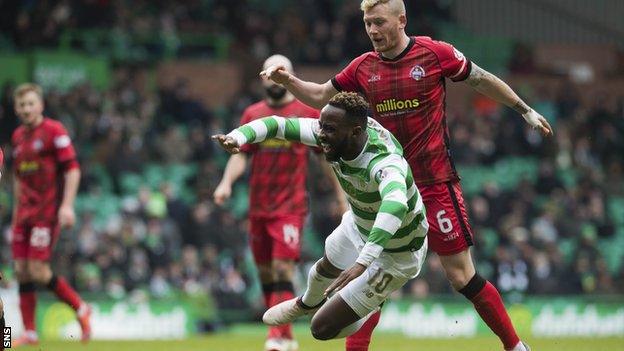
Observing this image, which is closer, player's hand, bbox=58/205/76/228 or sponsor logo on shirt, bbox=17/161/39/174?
player's hand, bbox=58/205/76/228

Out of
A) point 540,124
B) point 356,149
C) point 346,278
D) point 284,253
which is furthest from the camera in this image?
point 284,253

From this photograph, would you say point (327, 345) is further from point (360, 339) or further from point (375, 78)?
point (375, 78)

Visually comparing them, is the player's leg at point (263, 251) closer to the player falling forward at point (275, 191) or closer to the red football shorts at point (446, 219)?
the player falling forward at point (275, 191)

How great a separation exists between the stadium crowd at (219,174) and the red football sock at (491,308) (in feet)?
32.3

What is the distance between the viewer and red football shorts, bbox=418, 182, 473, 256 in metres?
9.44

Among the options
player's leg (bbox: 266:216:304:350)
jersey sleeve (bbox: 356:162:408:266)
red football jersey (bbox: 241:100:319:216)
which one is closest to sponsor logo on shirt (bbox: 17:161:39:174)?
red football jersey (bbox: 241:100:319:216)

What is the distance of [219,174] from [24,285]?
366 inches

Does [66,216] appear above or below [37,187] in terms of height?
below

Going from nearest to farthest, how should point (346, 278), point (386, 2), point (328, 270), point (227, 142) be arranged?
point (346, 278)
point (227, 142)
point (328, 270)
point (386, 2)

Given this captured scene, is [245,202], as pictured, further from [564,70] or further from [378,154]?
[378,154]

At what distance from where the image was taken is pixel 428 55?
954 cm

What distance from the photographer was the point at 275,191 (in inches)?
496

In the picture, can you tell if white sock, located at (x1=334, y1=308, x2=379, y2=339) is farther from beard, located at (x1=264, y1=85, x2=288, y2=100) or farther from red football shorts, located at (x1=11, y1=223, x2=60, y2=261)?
red football shorts, located at (x1=11, y1=223, x2=60, y2=261)

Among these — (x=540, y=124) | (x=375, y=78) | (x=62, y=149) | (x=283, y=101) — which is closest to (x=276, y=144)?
(x=283, y=101)
